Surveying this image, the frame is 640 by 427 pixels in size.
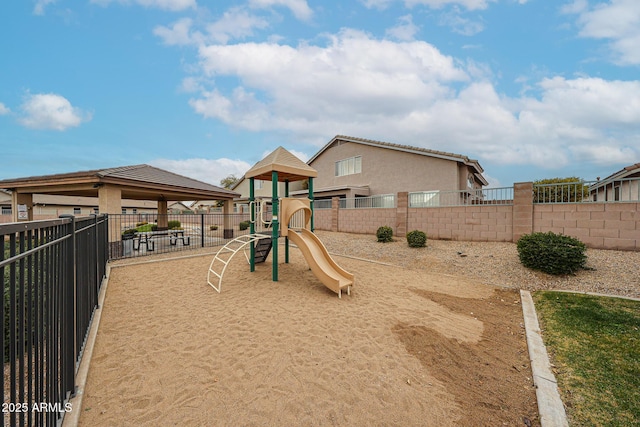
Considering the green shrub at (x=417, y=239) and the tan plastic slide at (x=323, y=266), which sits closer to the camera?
the tan plastic slide at (x=323, y=266)

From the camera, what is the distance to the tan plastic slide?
20.1 ft

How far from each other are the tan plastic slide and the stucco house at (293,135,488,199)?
11.2m

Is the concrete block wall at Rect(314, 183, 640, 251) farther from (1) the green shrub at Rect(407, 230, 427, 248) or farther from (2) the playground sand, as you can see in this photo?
(2) the playground sand

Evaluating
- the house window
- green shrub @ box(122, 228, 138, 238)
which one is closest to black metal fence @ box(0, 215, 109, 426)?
green shrub @ box(122, 228, 138, 238)

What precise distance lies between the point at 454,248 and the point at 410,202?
3361mm

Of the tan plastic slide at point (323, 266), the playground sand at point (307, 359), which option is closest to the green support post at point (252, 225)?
the tan plastic slide at point (323, 266)

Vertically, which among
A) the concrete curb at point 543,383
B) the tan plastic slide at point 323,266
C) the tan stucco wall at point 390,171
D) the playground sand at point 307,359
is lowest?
the concrete curb at point 543,383

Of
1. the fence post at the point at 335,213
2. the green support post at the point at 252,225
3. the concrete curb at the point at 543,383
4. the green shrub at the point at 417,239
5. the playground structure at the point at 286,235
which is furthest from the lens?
the fence post at the point at 335,213

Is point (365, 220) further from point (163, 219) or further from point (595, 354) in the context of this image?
point (163, 219)

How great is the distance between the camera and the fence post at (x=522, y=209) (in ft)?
31.5

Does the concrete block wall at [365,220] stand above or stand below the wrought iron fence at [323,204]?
below

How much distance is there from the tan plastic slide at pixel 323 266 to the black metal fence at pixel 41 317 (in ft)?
13.6

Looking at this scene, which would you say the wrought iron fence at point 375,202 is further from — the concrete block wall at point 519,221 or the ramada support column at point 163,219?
the ramada support column at point 163,219

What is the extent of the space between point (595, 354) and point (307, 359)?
389 cm
